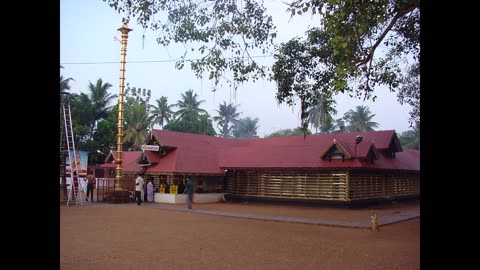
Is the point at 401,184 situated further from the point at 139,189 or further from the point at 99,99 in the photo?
the point at 99,99

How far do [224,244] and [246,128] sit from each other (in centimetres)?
5522

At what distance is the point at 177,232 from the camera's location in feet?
40.3

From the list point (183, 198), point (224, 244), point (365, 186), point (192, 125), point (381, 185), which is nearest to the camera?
point (224, 244)

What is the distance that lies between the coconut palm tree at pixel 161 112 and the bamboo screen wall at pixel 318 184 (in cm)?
2542

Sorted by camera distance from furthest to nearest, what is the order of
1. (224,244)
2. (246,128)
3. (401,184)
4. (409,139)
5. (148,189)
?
(246,128), (409,139), (401,184), (148,189), (224,244)

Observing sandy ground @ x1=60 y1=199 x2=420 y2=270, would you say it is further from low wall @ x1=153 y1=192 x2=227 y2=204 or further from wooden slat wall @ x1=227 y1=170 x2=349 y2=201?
low wall @ x1=153 y1=192 x2=227 y2=204

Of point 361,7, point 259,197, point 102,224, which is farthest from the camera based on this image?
point 259,197

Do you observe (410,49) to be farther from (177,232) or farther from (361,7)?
(177,232)

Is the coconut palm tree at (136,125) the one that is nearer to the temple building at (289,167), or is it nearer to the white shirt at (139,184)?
the temple building at (289,167)

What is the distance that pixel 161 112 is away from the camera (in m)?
48.6

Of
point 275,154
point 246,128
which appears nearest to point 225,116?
point 246,128

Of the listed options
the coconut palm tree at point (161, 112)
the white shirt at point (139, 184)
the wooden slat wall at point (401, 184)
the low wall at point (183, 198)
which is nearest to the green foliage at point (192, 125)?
the coconut palm tree at point (161, 112)
